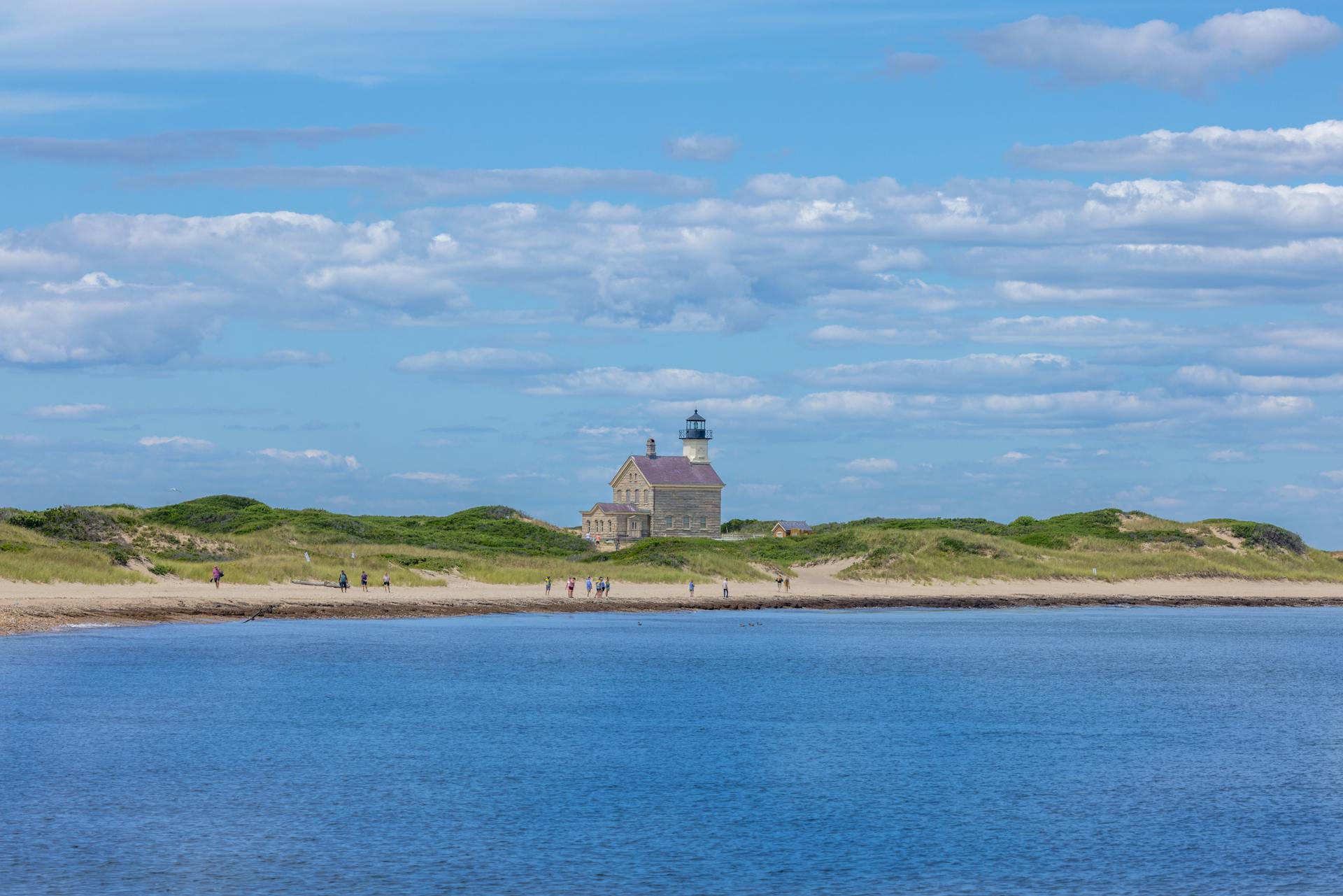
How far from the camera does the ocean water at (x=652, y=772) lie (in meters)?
21.6

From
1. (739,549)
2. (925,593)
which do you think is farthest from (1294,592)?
(739,549)

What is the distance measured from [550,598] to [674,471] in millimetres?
51019

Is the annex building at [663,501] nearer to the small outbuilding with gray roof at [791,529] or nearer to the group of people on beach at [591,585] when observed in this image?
the small outbuilding with gray roof at [791,529]

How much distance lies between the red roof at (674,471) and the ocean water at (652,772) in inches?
2836

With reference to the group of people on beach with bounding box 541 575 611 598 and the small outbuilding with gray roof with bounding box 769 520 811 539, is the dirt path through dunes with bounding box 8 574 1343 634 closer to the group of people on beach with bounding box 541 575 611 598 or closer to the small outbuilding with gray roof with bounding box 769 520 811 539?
the group of people on beach with bounding box 541 575 611 598

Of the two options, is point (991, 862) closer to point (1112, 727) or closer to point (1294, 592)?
point (1112, 727)

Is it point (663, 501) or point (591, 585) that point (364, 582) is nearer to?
point (591, 585)

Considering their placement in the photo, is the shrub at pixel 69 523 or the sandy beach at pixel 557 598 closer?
the sandy beach at pixel 557 598

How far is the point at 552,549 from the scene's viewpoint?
387ft

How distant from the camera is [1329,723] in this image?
129 feet

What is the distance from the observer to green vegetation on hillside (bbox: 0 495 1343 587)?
7781cm

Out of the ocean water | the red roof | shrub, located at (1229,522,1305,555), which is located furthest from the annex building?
the ocean water

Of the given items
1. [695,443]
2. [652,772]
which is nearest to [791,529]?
[695,443]

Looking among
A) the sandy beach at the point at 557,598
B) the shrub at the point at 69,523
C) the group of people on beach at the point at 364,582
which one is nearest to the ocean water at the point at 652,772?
the sandy beach at the point at 557,598
